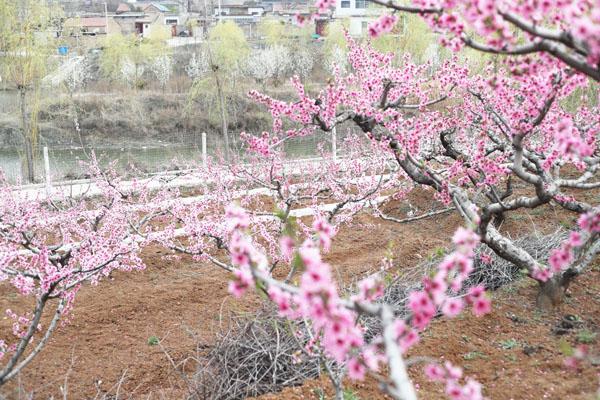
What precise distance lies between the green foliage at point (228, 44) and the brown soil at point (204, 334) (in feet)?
76.4

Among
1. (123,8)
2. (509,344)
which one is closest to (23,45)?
(509,344)

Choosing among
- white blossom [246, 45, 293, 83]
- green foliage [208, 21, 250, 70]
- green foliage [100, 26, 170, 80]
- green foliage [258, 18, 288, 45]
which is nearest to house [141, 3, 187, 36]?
green foliage [258, 18, 288, 45]

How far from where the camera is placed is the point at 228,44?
32188mm

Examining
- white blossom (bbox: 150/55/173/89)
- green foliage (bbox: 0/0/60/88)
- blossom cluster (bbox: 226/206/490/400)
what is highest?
green foliage (bbox: 0/0/60/88)

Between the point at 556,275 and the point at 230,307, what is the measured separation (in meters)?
3.16

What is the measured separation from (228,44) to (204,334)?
2896cm

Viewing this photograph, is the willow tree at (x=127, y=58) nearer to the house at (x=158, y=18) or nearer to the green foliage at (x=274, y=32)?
the green foliage at (x=274, y=32)

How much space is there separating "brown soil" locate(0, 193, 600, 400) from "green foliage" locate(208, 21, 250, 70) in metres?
23.3

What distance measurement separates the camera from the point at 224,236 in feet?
20.0

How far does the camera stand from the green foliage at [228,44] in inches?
1189

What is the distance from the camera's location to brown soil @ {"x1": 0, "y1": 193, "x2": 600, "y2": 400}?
12.2 ft

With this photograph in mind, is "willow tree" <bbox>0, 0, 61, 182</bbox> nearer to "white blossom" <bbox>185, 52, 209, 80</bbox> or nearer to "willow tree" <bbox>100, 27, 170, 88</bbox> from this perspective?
"willow tree" <bbox>100, 27, 170, 88</bbox>

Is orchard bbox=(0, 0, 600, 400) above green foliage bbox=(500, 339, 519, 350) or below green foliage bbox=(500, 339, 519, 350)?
above

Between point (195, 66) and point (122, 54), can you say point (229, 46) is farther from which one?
point (122, 54)
